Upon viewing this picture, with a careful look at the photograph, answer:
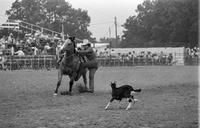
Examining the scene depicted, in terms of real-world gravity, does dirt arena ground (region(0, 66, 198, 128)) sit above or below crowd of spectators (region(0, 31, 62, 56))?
below

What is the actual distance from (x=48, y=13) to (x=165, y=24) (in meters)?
16.5

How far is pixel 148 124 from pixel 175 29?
142 ft

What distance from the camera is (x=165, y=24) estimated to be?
53.9 m

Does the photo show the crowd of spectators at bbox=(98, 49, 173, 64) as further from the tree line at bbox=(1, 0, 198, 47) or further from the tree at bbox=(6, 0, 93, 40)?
the tree at bbox=(6, 0, 93, 40)

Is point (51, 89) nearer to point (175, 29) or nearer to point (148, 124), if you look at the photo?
point (148, 124)

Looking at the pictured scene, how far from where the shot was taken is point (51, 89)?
16922mm

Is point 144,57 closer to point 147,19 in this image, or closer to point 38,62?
point 38,62

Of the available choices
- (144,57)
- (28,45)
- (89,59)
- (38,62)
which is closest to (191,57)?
(144,57)

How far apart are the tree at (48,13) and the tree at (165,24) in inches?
360

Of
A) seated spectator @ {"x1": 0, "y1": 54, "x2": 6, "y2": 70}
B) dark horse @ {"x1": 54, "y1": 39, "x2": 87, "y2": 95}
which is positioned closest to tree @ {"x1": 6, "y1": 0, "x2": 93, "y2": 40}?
seated spectator @ {"x1": 0, "y1": 54, "x2": 6, "y2": 70}

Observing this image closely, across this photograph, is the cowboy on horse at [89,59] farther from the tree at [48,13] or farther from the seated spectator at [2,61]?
the tree at [48,13]

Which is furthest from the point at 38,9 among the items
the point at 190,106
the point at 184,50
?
the point at 190,106

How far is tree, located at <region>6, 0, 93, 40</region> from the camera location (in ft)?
135

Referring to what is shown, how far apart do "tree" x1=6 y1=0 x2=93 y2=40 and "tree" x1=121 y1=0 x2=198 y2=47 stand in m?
9.15
